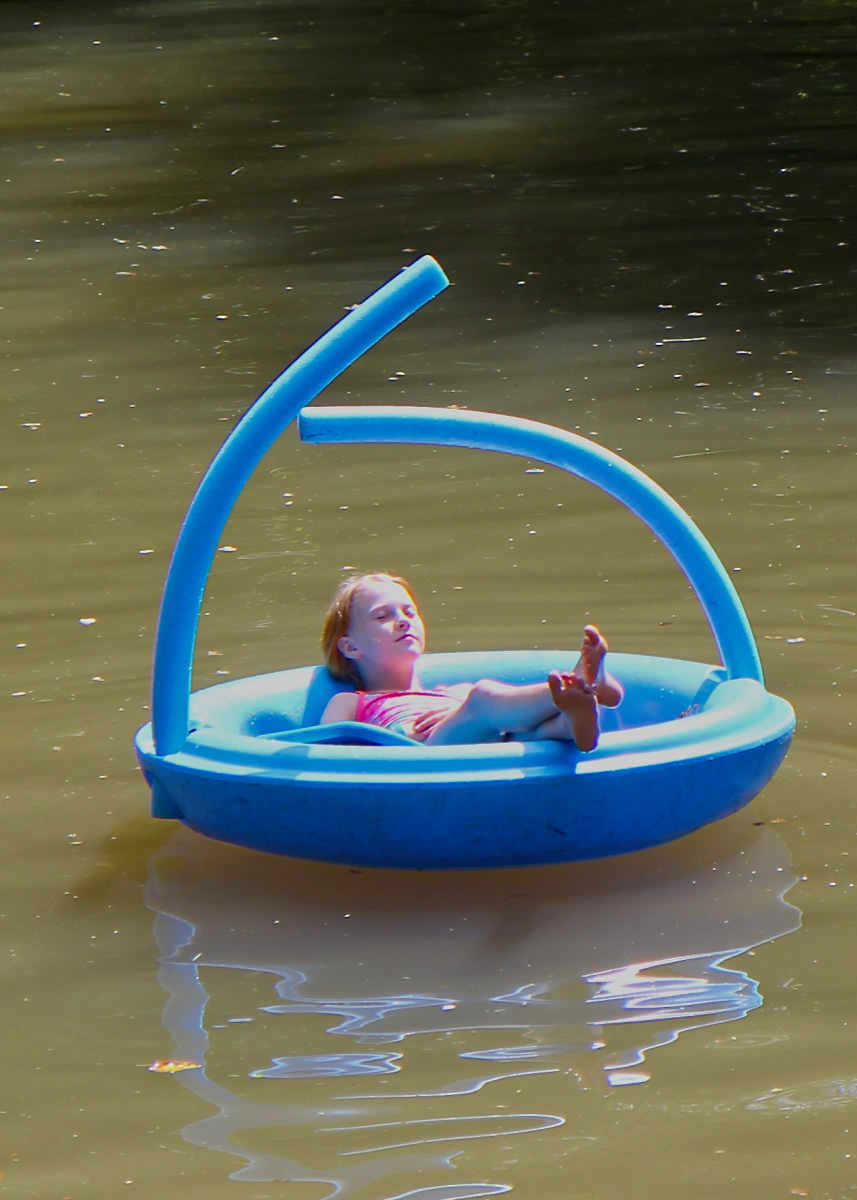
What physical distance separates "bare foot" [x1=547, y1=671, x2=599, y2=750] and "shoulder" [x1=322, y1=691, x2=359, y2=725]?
27.1 inches

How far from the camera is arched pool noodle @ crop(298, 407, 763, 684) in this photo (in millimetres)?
3662

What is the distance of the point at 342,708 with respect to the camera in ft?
13.1

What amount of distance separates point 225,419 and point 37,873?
3.21 m

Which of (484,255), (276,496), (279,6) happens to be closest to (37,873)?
(276,496)

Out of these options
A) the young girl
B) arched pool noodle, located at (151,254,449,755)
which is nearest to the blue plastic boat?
arched pool noodle, located at (151,254,449,755)

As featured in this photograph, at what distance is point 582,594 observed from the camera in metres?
5.11

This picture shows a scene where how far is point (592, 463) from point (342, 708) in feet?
2.32

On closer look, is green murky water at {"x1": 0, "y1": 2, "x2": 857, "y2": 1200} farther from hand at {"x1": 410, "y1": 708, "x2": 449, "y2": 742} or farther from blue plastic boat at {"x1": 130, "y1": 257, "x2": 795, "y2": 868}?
hand at {"x1": 410, "y1": 708, "x2": 449, "y2": 742}

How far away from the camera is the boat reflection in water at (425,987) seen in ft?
9.35

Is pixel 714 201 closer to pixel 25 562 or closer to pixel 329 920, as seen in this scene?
pixel 25 562

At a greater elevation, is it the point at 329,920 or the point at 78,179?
the point at 78,179

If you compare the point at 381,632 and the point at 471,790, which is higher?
the point at 381,632

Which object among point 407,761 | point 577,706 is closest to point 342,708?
point 407,761

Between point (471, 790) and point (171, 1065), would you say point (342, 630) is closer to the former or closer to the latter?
point (471, 790)
